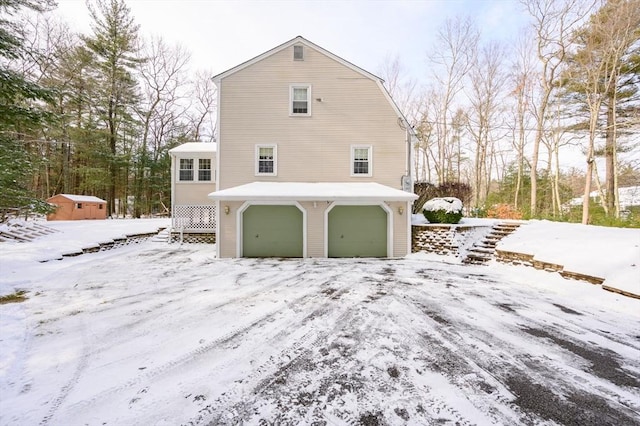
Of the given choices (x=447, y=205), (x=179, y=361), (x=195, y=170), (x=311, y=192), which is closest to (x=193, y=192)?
(x=195, y=170)

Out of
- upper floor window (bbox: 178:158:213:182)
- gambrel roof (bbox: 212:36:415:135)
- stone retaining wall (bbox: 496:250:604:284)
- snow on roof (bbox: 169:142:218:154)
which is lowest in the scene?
stone retaining wall (bbox: 496:250:604:284)

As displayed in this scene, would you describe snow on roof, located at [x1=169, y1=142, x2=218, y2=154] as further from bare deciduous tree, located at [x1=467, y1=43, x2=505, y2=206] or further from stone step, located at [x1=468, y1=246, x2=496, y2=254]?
bare deciduous tree, located at [x1=467, y1=43, x2=505, y2=206]

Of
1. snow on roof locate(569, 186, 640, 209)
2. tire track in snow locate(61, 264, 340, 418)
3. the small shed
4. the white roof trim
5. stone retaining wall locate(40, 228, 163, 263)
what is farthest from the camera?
the small shed

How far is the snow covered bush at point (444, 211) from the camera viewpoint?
33.3ft

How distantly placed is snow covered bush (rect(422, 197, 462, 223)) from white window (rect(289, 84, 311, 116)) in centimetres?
615

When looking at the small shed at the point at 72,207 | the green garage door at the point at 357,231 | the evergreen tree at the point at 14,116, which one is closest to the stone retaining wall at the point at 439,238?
the green garage door at the point at 357,231

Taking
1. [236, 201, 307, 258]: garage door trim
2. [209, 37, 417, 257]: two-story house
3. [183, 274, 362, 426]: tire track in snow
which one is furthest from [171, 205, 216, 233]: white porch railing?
[183, 274, 362, 426]: tire track in snow

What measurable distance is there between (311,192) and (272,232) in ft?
6.85

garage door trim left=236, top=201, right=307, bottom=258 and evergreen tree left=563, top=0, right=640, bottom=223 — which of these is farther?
evergreen tree left=563, top=0, right=640, bottom=223

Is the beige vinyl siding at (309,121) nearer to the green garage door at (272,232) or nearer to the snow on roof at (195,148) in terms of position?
the green garage door at (272,232)

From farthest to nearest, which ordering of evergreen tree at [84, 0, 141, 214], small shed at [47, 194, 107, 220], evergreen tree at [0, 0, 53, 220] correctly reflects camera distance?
1. evergreen tree at [84, 0, 141, 214]
2. small shed at [47, 194, 107, 220]
3. evergreen tree at [0, 0, 53, 220]

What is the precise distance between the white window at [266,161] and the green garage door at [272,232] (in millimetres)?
1620

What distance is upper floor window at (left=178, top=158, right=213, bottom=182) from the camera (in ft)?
41.3

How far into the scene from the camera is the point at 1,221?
10.1 metres
